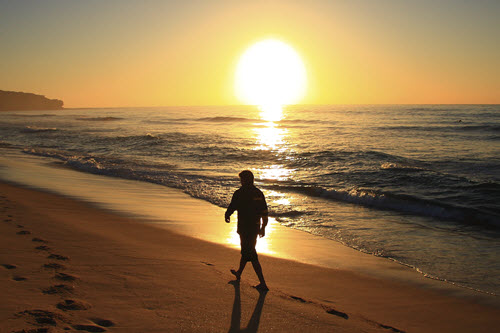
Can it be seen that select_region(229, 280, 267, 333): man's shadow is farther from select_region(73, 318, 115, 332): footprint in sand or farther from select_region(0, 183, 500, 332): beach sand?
select_region(73, 318, 115, 332): footprint in sand

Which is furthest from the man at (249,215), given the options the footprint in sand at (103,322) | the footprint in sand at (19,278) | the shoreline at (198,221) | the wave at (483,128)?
the wave at (483,128)

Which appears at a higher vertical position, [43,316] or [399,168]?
[399,168]

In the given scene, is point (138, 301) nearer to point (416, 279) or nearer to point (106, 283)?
point (106, 283)

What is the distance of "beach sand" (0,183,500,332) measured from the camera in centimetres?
375

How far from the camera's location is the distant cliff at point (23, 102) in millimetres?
155925

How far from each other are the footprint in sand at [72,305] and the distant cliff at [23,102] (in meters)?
180

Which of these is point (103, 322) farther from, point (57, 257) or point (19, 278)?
point (57, 257)

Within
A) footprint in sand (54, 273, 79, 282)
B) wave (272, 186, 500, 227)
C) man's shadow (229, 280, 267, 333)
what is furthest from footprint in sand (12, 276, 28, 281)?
wave (272, 186, 500, 227)

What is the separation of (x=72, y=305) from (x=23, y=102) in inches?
7498

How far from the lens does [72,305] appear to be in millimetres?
3824

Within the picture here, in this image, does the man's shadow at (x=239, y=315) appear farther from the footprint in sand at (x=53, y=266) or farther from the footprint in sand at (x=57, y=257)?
the footprint in sand at (x=57, y=257)

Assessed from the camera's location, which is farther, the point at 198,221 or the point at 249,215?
the point at 198,221

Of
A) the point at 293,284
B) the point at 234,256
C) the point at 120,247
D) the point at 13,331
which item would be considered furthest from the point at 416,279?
the point at 13,331

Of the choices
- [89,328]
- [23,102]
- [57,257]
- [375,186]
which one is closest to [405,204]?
[375,186]
